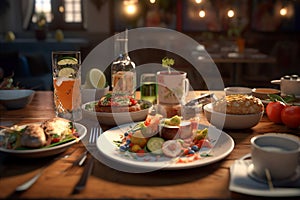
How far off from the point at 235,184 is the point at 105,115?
2.12 ft

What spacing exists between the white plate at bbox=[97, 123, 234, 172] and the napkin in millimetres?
85

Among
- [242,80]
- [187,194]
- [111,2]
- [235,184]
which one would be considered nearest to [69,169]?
[187,194]

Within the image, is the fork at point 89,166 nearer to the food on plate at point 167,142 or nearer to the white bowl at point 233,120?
the food on plate at point 167,142

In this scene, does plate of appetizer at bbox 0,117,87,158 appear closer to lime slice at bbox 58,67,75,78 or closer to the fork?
the fork

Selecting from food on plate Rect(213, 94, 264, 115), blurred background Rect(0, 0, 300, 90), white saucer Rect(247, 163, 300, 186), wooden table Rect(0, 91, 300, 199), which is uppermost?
blurred background Rect(0, 0, 300, 90)

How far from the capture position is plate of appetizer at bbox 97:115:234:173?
99cm

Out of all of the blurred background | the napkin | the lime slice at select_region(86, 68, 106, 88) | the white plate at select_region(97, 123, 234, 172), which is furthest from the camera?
the blurred background

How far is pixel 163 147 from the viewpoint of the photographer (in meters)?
1.07

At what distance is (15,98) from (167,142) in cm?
90

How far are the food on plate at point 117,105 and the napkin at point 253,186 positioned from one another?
1.85ft

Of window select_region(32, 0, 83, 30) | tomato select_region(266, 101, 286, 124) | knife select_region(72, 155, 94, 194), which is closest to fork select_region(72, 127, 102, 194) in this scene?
knife select_region(72, 155, 94, 194)

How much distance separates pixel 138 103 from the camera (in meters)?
1.52

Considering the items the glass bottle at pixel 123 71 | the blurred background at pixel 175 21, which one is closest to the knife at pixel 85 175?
the glass bottle at pixel 123 71

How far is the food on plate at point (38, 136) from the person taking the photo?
1.03m
